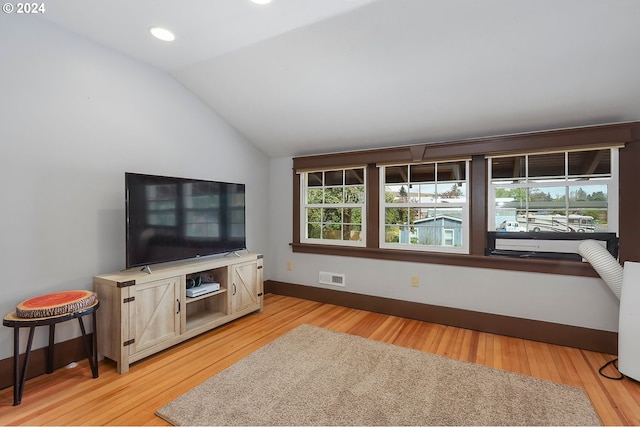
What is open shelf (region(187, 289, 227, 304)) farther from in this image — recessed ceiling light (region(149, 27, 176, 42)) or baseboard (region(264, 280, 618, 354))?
recessed ceiling light (region(149, 27, 176, 42))

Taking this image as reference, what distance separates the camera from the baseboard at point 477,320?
271 centimetres

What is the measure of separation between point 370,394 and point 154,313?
6.08 feet

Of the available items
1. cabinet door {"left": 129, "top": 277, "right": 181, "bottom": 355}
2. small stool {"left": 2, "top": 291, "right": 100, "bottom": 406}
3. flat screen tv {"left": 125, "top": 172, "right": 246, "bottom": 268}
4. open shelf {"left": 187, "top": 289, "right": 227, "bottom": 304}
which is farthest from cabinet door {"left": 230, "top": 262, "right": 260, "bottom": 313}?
small stool {"left": 2, "top": 291, "right": 100, "bottom": 406}

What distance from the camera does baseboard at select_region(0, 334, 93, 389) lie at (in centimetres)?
209

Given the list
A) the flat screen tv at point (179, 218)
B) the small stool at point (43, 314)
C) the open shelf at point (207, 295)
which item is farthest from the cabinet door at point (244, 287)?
the small stool at point (43, 314)

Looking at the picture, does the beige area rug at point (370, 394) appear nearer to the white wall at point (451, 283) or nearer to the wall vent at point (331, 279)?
the white wall at point (451, 283)

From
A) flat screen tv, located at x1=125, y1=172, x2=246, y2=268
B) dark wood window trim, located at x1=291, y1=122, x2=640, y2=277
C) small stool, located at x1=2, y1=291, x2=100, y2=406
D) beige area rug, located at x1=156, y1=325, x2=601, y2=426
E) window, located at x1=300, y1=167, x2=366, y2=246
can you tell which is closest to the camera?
beige area rug, located at x1=156, y1=325, x2=601, y2=426

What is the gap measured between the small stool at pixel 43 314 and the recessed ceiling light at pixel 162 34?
2121 mm

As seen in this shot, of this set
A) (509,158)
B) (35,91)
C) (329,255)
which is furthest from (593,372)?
(35,91)

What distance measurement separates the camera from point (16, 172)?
7.03 feet

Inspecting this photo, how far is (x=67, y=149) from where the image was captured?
94.5 inches

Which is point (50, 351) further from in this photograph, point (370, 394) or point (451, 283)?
point (451, 283)

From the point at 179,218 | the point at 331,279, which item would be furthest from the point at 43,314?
the point at 331,279

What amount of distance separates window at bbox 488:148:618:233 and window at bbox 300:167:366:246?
1539 millimetres
